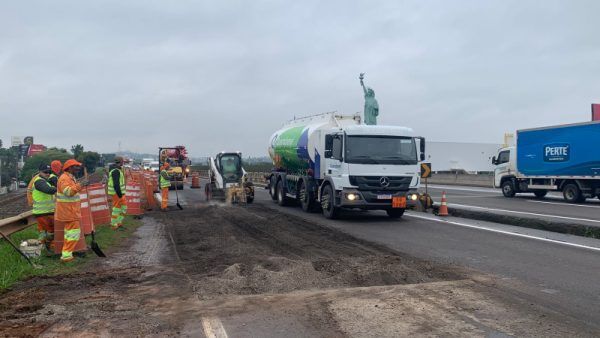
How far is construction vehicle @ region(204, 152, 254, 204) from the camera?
22.4 metres

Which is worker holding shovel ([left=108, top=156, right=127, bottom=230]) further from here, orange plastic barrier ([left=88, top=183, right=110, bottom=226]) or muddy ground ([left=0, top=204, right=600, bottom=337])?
muddy ground ([left=0, top=204, right=600, bottom=337])

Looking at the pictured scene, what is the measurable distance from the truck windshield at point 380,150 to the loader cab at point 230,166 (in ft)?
32.6

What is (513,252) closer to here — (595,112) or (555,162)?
(555,162)

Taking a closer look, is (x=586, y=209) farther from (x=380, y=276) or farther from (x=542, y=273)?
(x=380, y=276)

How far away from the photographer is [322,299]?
21.6 feet

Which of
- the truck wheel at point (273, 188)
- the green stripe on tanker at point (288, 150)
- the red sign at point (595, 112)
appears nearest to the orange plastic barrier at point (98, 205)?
the green stripe on tanker at point (288, 150)

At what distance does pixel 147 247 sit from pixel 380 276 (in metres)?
5.57

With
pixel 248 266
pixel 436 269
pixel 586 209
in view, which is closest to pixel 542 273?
pixel 436 269

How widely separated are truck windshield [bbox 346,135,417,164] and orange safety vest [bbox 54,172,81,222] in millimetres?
7827

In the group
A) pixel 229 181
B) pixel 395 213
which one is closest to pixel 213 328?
pixel 395 213

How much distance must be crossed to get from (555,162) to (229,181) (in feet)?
47.0

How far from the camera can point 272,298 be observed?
6719mm

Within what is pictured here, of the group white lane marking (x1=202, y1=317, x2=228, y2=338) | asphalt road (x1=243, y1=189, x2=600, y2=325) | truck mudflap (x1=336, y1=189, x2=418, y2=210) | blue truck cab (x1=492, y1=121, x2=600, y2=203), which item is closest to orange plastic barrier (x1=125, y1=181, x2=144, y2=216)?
asphalt road (x1=243, y1=189, x2=600, y2=325)

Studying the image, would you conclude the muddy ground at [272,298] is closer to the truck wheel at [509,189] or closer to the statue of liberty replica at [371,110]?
the statue of liberty replica at [371,110]
